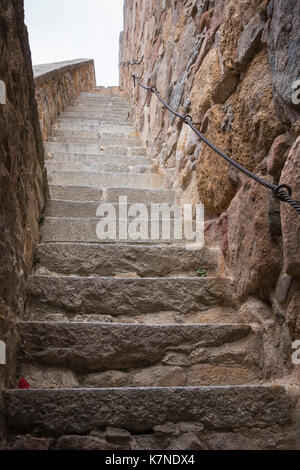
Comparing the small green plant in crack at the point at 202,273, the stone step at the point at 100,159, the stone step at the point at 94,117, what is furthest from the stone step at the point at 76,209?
the stone step at the point at 94,117

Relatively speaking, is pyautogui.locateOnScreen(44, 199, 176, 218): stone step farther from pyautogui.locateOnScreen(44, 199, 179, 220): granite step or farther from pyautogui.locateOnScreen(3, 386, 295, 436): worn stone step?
pyautogui.locateOnScreen(3, 386, 295, 436): worn stone step

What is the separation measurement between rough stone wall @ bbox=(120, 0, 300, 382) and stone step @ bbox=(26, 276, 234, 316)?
5.6 inches

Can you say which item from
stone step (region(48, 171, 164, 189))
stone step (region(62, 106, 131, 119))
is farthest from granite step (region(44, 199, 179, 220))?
stone step (region(62, 106, 131, 119))

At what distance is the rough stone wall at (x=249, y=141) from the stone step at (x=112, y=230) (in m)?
0.24

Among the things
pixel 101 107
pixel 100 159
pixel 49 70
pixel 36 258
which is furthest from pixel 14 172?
pixel 101 107

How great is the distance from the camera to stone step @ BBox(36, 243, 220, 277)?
6.44ft

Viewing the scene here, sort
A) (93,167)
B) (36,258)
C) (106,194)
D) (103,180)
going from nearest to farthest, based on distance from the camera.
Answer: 1. (36,258)
2. (106,194)
3. (103,180)
4. (93,167)

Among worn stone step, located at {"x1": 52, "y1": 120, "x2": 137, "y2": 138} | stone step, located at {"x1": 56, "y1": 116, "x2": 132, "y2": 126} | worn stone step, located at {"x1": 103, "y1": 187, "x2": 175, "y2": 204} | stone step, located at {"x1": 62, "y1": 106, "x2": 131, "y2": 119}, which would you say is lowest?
worn stone step, located at {"x1": 103, "y1": 187, "x2": 175, "y2": 204}

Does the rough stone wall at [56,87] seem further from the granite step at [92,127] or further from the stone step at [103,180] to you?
the stone step at [103,180]

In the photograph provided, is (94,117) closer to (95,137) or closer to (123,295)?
(95,137)

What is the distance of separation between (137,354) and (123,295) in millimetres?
325

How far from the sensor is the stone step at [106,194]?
279 cm

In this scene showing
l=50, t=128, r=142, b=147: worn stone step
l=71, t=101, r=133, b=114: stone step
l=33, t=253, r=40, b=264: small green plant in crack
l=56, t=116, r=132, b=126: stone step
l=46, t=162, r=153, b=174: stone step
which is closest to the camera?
l=33, t=253, r=40, b=264: small green plant in crack

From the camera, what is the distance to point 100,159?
3.61 m
